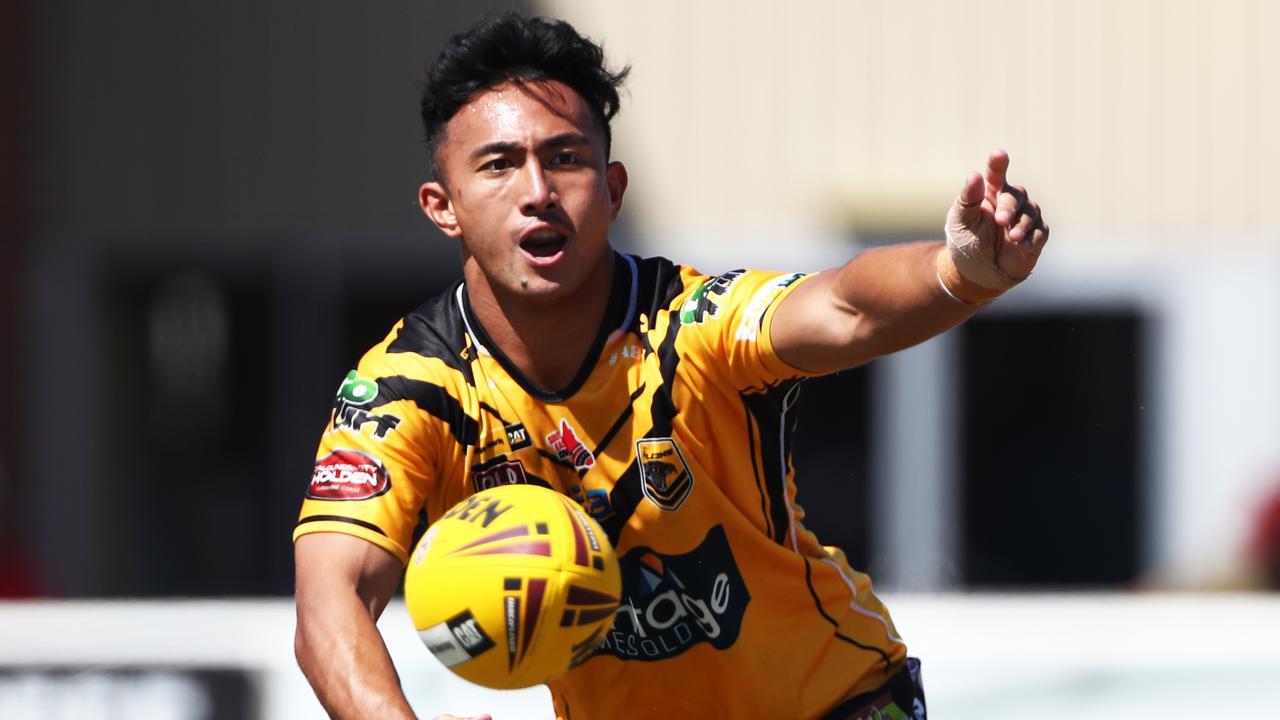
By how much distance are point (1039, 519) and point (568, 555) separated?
28.9ft

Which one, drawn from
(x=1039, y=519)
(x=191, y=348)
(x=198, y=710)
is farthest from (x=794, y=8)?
(x=198, y=710)

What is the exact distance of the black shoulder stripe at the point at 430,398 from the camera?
13.3 ft

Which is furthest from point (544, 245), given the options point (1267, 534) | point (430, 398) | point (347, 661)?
point (1267, 534)

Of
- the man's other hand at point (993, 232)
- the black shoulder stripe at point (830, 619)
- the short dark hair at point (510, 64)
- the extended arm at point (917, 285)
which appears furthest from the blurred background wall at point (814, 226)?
the man's other hand at point (993, 232)

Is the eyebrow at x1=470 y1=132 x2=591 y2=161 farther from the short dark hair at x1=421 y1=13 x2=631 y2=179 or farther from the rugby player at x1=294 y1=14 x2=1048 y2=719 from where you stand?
the short dark hair at x1=421 y1=13 x2=631 y2=179

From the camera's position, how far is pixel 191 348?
12859 millimetres

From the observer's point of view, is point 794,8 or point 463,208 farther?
point 794,8

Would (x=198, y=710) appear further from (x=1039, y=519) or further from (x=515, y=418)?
(x=1039, y=519)

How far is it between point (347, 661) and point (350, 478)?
434mm

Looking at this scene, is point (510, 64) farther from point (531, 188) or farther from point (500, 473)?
point (500, 473)

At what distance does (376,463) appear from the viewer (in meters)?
3.97

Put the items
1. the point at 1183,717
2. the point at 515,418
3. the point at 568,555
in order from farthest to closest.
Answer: the point at 1183,717 → the point at 515,418 → the point at 568,555

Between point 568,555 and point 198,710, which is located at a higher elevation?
point 568,555

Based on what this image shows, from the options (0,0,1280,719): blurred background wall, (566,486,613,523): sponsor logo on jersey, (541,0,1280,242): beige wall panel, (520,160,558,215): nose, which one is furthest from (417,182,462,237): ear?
(541,0,1280,242): beige wall panel
